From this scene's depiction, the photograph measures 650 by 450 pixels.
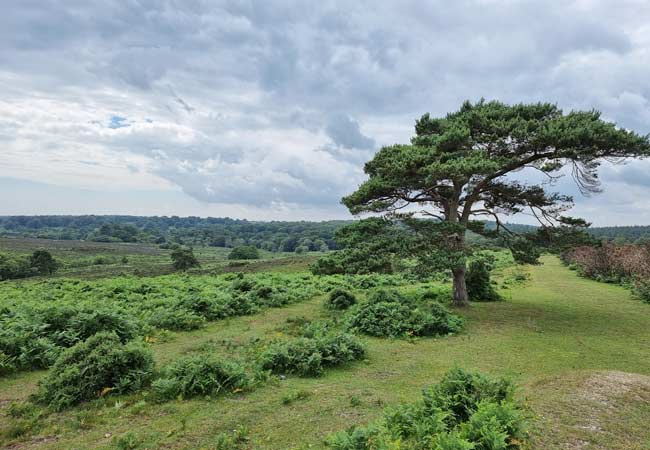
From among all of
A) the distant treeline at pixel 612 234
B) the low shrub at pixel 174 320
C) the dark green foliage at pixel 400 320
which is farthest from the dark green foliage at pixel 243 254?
the dark green foliage at pixel 400 320

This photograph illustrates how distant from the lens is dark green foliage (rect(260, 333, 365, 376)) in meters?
10.1

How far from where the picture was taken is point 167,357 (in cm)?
1186

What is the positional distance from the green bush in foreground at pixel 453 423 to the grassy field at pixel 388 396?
1.92 ft

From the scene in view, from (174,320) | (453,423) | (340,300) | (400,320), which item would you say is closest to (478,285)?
(340,300)

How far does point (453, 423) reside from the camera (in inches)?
243

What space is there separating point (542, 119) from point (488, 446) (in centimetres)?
1654

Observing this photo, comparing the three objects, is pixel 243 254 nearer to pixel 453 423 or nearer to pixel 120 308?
pixel 120 308

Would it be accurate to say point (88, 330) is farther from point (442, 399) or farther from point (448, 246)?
point (448, 246)

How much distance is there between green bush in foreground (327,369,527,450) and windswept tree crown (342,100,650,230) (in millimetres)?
9686

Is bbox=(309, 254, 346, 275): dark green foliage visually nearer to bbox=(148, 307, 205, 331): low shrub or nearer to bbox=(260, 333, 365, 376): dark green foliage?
bbox=(260, 333, 365, 376): dark green foliage

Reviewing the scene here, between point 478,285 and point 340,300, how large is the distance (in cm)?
804

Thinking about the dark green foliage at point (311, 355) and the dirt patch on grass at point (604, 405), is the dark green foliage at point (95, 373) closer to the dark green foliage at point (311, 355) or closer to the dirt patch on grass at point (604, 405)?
the dark green foliage at point (311, 355)

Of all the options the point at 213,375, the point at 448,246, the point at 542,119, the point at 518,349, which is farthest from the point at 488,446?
the point at 542,119

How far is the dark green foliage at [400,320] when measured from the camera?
14.5 m
